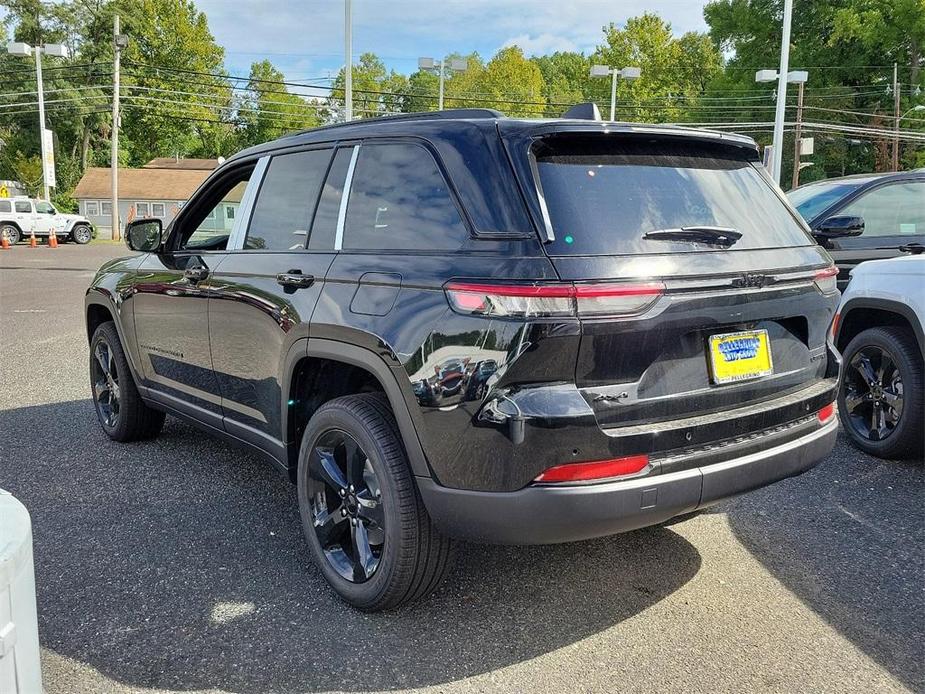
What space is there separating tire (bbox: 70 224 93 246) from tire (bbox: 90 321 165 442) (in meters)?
31.7

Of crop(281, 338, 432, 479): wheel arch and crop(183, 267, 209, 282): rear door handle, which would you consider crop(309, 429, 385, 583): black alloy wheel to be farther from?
crop(183, 267, 209, 282): rear door handle

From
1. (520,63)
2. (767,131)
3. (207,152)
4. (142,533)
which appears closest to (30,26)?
(207,152)

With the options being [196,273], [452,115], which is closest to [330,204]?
[452,115]

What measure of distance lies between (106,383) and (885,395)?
4.93 m

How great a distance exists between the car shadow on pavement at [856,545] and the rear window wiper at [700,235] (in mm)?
1460

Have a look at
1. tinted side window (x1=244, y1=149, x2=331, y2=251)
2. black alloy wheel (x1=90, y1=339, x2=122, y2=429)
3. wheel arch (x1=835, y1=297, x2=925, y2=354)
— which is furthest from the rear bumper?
black alloy wheel (x1=90, y1=339, x2=122, y2=429)

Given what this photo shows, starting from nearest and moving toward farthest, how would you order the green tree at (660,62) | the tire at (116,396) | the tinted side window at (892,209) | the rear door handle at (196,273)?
the rear door handle at (196,273) → the tire at (116,396) → the tinted side window at (892,209) → the green tree at (660,62)

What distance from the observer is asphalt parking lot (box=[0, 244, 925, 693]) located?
2.59 m

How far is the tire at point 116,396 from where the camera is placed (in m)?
4.87

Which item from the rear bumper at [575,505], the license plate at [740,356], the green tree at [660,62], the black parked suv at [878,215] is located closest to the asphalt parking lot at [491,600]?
the rear bumper at [575,505]

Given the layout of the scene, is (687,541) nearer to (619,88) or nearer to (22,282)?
(22,282)

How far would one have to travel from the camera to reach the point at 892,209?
254 inches

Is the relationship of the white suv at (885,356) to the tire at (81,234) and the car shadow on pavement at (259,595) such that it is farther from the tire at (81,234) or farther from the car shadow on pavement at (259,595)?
the tire at (81,234)

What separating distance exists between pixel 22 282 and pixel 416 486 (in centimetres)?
1638
